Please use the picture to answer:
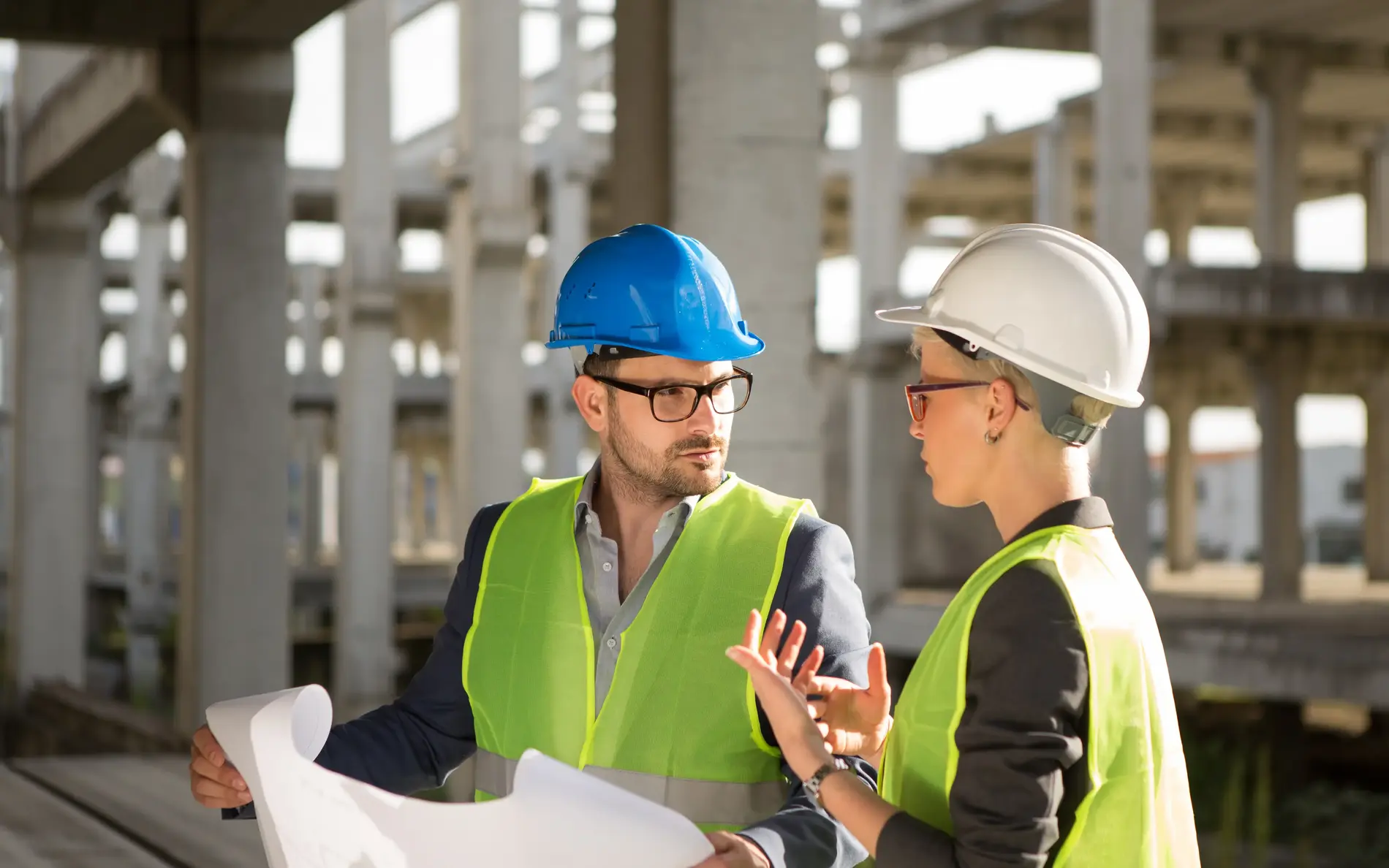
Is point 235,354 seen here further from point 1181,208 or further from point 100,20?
point 1181,208

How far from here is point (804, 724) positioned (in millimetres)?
2314

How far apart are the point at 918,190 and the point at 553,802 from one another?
39507 mm

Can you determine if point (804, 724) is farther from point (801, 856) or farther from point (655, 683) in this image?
point (655, 683)

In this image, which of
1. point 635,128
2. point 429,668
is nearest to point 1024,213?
point 635,128

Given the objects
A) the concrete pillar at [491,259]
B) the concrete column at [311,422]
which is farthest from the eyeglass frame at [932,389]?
the concrete column at [311,422]

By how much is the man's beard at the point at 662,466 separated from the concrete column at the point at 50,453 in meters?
18.7

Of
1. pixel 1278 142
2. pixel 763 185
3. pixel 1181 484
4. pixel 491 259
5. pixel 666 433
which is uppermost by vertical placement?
Result: pixel 1278 142

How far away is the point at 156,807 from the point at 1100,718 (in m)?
5.61

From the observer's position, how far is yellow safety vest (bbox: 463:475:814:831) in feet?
9.07

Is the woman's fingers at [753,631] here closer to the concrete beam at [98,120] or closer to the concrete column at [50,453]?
the concrete beam at [98,120]

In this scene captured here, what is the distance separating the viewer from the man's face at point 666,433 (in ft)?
9.40

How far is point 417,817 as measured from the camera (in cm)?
212

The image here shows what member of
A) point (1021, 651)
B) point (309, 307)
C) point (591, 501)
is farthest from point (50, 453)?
point (309, 307)

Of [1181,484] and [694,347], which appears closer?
[694,347]
